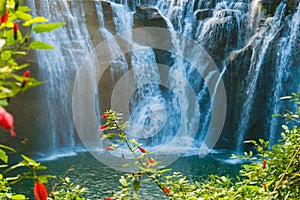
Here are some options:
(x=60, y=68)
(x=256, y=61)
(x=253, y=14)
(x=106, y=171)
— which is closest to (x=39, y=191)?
(x=106, y=171)

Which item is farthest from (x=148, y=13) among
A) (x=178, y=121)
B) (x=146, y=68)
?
(x=178, y=121)

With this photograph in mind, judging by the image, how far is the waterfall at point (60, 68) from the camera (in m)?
10.5

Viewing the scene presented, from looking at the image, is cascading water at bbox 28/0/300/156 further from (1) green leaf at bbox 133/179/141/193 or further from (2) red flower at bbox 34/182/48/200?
(2) red flower at bbox 34/182/48/200

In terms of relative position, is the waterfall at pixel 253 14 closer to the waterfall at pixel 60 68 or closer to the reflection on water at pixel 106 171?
the reflection on water at pixel 106 171

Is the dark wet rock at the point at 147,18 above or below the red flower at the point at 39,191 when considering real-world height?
above

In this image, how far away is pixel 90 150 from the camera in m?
10.2

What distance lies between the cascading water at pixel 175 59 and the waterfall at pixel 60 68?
0.03 metres

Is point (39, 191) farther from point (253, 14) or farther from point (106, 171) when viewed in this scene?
point (253, 14)

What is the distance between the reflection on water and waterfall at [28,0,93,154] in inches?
69.2

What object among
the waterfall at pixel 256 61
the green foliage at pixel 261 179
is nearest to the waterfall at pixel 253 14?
the waterfall at pixel 256 61

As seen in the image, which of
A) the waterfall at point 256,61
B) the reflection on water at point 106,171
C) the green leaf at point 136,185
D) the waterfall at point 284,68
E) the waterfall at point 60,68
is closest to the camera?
the green leaf at point 136,185

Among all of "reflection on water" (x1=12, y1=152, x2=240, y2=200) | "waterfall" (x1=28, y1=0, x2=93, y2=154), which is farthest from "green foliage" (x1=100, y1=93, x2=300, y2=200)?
"waterfall" (x1=28, y1=0, x2=93, y2=154)

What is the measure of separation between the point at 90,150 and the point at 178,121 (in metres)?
3.27

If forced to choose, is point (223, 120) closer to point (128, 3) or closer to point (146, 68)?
point (146, 68)
